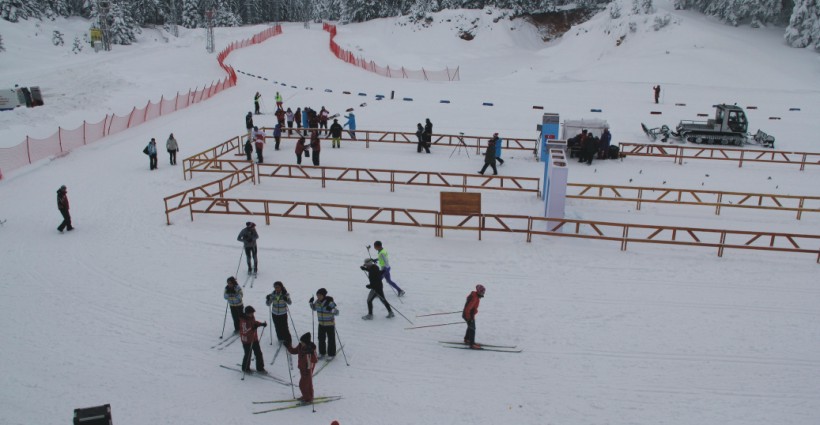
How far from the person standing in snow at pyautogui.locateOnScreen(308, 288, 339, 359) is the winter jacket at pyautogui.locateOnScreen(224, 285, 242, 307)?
1.52 meters

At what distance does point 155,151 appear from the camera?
76.7 ft

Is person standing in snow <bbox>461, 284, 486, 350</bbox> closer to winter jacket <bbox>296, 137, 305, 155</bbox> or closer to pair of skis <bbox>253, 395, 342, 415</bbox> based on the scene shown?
pair of skis <bbox>253, 395, 342, 415</bbox>

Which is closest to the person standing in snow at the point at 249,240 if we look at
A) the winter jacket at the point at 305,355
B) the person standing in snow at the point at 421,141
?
the winter jacket at the point at 305,355

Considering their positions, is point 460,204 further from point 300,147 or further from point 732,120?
point 732,120

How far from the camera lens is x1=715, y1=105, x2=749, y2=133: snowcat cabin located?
27609 mm

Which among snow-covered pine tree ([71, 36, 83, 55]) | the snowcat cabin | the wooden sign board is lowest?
the wooden sign board

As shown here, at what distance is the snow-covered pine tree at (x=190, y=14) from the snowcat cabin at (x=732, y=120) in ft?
264

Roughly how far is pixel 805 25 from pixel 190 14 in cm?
7795

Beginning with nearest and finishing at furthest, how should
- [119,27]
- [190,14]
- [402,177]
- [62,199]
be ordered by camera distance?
[62,199], [402,177], [119,27], [190,14]

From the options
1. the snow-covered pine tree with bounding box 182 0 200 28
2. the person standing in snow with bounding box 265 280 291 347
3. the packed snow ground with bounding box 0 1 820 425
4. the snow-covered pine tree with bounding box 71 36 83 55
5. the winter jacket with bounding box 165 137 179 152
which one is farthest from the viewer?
the snow-covered pine tree with bounding box 182 0 200 28

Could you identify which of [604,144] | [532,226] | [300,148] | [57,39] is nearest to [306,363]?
[532,226]

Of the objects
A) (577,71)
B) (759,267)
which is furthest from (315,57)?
(759,267)

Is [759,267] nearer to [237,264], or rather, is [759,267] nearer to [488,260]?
[488,260]

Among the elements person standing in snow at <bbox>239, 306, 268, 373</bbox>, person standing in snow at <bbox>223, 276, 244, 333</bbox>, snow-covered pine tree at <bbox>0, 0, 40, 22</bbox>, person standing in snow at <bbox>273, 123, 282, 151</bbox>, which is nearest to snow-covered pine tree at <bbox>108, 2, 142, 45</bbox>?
snow-covered pine tree at <bbox>0, 0, 40, 22</bbox>
